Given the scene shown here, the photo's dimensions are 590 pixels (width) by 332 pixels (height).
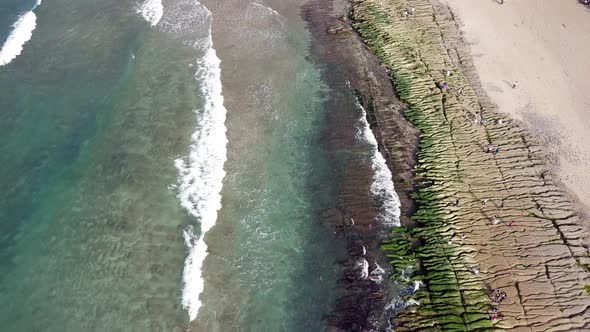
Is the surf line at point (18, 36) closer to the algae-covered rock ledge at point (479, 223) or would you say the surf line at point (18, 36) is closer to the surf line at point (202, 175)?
the surf line at point (202, 175)

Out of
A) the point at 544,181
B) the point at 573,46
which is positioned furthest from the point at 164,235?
the point at 573,46

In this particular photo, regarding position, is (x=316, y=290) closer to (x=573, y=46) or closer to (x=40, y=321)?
(x=40, y=321)

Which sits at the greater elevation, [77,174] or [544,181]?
[77,174]

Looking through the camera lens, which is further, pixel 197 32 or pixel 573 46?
pixel 197 32

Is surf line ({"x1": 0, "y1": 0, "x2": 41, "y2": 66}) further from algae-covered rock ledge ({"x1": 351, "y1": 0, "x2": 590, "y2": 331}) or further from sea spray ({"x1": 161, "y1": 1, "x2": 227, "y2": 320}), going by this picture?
algae-covered rock ledge ({"x1": 351, "y1": 0, "x2": 590, "y2": 331})

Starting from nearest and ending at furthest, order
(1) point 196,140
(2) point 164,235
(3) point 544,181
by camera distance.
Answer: (2) point 164,235 → (3) point 544,181 → (1) point 196,140

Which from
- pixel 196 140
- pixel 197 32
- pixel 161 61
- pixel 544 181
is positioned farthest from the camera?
pixel 197 32

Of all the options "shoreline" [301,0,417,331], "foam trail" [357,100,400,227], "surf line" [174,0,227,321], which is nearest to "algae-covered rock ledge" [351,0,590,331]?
"shoreline" [301,0,417,331]

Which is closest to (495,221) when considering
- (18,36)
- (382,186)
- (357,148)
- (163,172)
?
(382,186)
